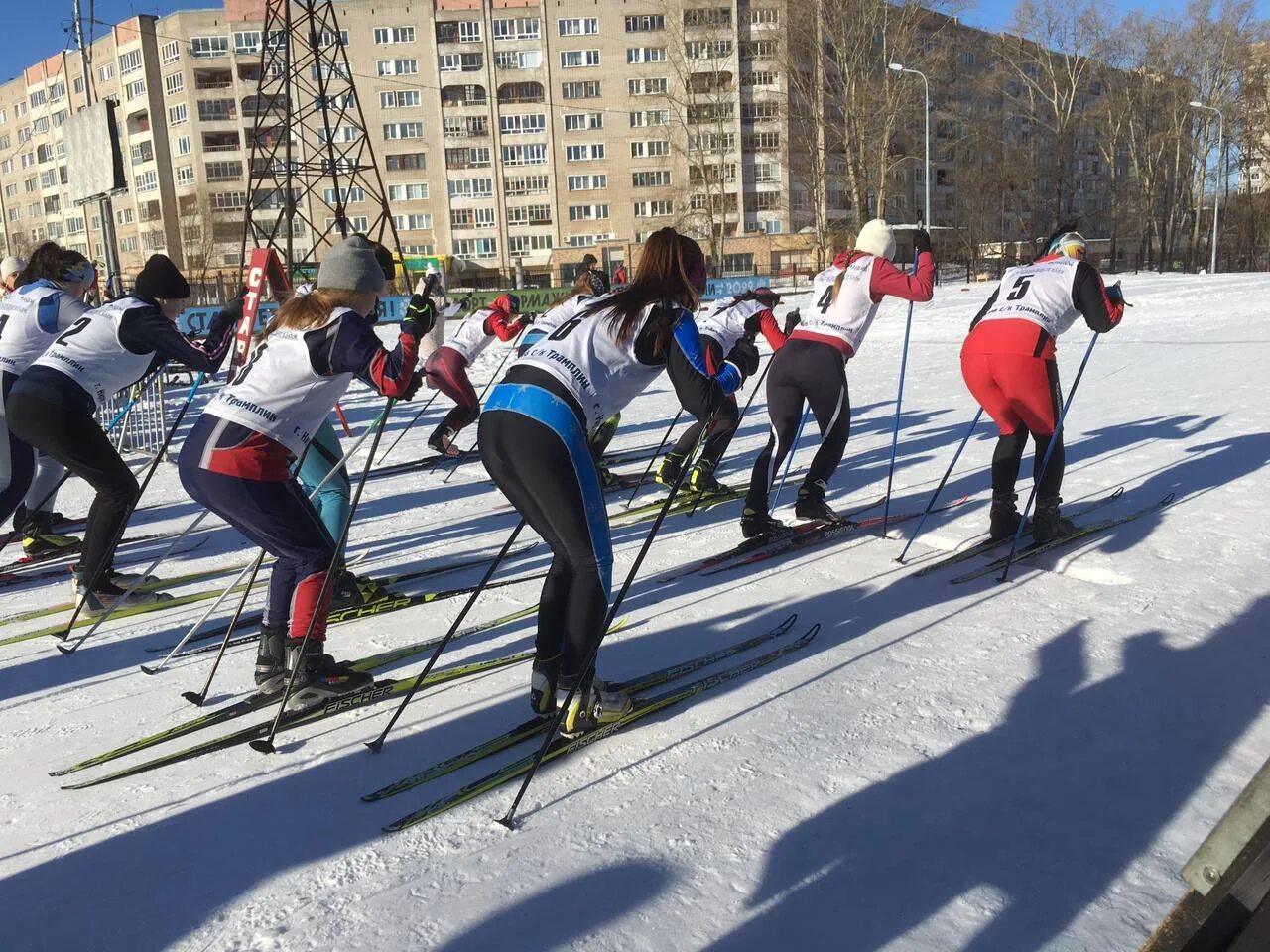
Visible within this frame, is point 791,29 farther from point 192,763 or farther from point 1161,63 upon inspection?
point 192,763

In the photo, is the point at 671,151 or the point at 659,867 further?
the point at 671,151

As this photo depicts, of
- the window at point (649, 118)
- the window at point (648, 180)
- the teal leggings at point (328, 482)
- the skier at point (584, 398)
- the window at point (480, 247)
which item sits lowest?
the teal leggings at point (328, 482)

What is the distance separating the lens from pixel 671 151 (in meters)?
58.3

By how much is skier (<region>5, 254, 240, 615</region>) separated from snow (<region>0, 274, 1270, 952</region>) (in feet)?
2.11

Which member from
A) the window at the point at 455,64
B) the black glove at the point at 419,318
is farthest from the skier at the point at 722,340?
the window at the point at 455,64

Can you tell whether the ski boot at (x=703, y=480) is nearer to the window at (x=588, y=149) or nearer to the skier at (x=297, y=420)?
the skier at (x=297, y=420)

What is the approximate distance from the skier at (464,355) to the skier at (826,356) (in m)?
3.31

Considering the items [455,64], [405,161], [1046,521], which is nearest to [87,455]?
A: [1046,521]

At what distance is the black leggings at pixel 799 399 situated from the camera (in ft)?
17.5

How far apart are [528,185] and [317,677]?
60.5 metres

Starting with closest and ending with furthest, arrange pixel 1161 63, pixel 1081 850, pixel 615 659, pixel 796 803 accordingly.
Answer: pixel 1081 850, pixel 796 803, pixel 615 659, pixel 1161 63

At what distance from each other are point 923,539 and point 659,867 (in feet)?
11.2

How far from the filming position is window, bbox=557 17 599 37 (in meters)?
58.3

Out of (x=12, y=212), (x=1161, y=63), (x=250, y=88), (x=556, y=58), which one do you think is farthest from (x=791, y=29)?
(x=12, y=212)
